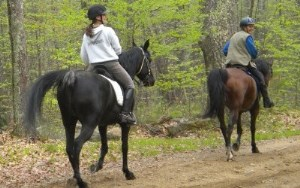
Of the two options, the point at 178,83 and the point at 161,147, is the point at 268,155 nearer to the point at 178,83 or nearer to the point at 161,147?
the point at 161,147

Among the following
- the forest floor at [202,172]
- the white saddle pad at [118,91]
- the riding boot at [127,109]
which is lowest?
the forest floor at [202,172]

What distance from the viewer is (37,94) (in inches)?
269

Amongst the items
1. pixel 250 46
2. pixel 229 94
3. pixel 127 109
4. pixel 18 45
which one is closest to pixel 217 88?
pixel 229 94

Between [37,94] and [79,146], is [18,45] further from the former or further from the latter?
[79,146]

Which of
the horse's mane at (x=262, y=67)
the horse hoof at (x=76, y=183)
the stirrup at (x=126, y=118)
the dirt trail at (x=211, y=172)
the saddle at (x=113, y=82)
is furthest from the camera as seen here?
the horse's mane at (x=262, y=67)

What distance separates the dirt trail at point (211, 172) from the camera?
7316 millimetres

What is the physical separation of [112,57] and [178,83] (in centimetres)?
989

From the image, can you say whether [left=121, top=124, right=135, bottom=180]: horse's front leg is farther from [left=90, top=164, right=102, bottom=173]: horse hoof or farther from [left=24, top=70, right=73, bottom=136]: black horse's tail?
[left=24, top=70, right=73, bottom=136]: black horse's tail

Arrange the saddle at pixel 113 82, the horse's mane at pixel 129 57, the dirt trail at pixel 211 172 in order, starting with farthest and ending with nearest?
the horse's mane at pixel 129 57
the saddle at pixel 113 82
the dirt trail at pixel 211 172

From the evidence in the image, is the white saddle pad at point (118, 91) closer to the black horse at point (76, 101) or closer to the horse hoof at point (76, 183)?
the black horse at point (76, 101)

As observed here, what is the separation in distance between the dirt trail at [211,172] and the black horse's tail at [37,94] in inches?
54.2

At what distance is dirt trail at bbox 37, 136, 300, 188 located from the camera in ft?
24.0

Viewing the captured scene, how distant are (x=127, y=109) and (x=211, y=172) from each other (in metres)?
2.05

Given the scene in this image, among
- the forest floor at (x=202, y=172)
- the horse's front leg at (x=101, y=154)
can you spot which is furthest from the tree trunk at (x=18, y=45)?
the horse's front leg at (x=101, y=154)
